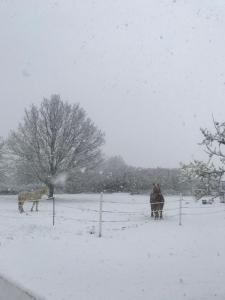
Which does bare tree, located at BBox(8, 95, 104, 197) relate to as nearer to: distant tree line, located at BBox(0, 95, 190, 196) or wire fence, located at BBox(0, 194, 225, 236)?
distant tree line, located at BBox(0, 95, 190, 196)

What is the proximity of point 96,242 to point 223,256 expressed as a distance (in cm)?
428

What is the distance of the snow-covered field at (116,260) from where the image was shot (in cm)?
902

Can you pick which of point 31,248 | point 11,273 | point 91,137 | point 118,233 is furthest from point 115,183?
point 11,273

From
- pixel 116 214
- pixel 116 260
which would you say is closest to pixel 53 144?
pixel 116 214

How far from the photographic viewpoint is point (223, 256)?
44.2 ft

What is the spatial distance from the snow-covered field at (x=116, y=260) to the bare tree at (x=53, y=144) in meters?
32.2

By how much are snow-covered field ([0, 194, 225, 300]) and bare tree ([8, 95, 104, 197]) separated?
32.2 metres

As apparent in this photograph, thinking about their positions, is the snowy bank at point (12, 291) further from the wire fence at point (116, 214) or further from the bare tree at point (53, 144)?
the bare tree at point (53, 144)

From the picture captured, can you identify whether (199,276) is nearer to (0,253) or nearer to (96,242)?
(0,253)

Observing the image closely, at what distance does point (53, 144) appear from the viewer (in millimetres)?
54438

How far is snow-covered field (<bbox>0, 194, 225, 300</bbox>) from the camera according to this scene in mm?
9023

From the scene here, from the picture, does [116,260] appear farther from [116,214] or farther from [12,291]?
[116,214]

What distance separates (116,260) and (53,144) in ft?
139

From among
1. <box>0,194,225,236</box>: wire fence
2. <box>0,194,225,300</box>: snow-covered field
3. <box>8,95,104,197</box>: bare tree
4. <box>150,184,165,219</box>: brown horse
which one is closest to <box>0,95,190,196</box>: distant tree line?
<box>8,95,104,197</box>: bare tree
